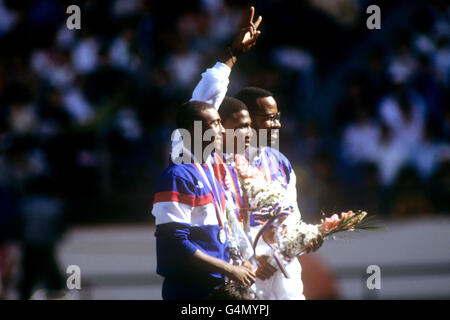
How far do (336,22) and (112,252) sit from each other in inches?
211

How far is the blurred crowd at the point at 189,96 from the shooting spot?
952cm

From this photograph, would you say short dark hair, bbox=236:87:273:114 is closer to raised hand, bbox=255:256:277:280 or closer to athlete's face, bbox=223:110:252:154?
athlete's face, bbox=223:110:252:154

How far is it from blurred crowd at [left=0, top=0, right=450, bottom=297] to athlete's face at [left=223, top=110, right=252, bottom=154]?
486 cm

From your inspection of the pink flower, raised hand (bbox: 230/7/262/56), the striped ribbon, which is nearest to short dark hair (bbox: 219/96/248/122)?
raised hand (bbox: 230/7/262/56)

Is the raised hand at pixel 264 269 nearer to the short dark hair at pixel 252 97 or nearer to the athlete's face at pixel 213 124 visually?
the athlete's face at pixel 213 124

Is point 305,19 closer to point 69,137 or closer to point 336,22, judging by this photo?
point 336,22

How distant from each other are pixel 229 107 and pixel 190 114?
0.41 metres

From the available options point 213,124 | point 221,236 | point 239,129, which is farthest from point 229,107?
point 221,236

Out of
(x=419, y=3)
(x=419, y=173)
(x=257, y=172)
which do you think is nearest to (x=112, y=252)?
(x=419, y=173)

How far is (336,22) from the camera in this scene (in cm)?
1127

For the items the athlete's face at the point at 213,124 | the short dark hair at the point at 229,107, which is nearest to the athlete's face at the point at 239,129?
the short dark hair at the point at 229,107

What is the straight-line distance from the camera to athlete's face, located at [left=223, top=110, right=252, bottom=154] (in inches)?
149

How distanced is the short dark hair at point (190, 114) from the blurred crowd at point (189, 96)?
5.21 metres
